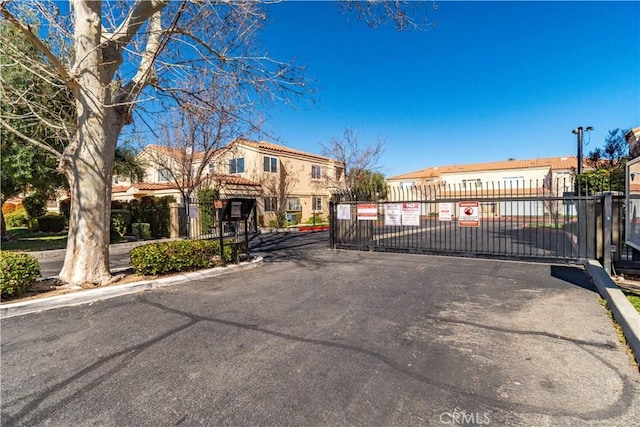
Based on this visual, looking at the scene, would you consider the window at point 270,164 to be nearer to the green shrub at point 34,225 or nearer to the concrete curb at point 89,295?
the green shrub at point 34,225

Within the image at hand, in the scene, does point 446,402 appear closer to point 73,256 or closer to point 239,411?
point 239,411

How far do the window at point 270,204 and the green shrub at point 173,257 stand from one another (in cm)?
1725

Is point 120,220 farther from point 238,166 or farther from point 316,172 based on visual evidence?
point 316,172

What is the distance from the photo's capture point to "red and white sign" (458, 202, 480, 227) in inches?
387

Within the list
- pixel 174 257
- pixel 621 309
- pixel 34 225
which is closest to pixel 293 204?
pixel 34 225

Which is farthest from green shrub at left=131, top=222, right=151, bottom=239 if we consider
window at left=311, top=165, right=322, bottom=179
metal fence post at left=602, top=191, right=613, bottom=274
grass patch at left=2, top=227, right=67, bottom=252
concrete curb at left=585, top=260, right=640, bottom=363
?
metal fence post at left=602, top=191, right=613, bottom=274

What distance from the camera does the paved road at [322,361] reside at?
8.72 feet

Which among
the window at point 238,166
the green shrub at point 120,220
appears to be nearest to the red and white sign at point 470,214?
the green shrub at point 120,220

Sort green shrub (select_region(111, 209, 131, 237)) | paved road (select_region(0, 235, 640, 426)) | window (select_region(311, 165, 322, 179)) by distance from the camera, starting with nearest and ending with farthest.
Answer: paved road (select_region(0, 235, 640, 426)) < green shrub (select_region(111, 209, 131, 237)) < window (select_region(311, 165, 322, 179))

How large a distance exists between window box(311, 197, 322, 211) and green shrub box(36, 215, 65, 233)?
1932 cm

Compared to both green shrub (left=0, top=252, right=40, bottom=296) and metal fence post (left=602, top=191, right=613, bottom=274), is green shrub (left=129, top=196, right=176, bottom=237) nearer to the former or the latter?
green shrub (left=0, top=252, right=40, bottom=296)

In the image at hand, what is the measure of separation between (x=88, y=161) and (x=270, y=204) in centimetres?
1954

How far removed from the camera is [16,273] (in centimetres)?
580

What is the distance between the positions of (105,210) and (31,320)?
2.62 metres
